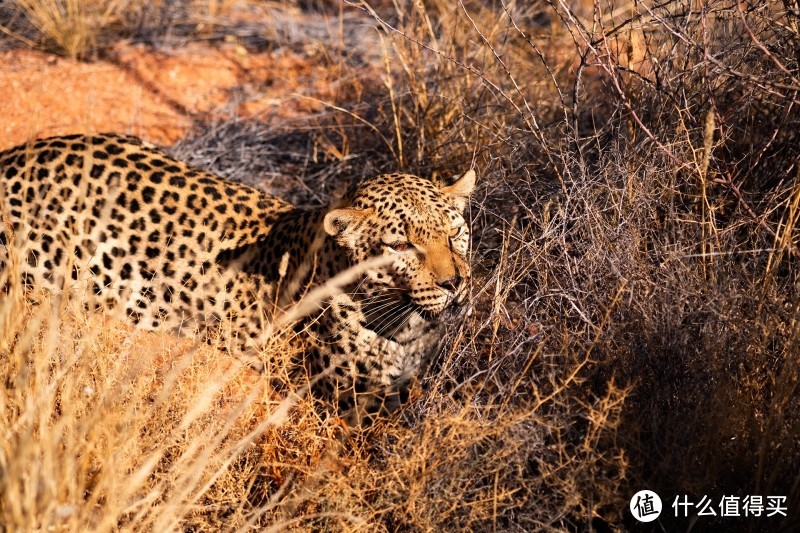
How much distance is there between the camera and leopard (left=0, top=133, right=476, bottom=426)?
17.4 ft

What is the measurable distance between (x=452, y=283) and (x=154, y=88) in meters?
4.75

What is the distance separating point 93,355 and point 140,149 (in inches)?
67.4

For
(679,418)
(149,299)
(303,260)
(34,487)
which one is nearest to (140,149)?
(149,299)

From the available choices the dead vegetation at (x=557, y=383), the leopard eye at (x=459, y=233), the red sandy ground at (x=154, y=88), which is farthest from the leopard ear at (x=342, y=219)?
the red sandy ground at (x=154, y=88)

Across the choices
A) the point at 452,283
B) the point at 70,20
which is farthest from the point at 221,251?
the point at 70,20

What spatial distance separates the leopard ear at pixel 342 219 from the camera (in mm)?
5035

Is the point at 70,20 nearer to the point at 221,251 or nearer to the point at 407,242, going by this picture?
the point at 221,251

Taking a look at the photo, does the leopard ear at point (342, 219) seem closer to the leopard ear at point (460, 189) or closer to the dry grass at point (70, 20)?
the leopard ear at point (460, 189)

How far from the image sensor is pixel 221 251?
18.9ft

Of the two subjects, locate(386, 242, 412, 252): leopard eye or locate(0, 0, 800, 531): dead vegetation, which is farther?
locate(386, 242, 412, 252): leopard eye

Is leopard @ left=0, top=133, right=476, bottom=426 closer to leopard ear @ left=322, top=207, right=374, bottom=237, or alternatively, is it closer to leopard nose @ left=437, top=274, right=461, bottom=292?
leopard ear @ left=322, top=207, right=374, bottom=237

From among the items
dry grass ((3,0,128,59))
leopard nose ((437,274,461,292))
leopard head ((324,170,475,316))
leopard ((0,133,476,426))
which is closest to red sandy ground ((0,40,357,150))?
dry grass ((3,0,128,59))

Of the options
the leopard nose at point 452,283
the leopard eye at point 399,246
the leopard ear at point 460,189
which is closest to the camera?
the leopard nose at point 452,283

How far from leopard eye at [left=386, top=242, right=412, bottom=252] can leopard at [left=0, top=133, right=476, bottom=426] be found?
13 centimetres
